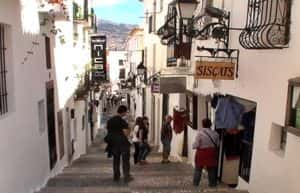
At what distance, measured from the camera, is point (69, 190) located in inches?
366

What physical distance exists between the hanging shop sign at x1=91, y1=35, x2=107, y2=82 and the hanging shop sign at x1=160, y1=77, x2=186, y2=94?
40.9ft

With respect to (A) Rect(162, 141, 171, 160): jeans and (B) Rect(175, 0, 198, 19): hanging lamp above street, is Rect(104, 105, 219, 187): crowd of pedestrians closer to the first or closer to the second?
(B) Rect(175, 0, 198, 19): hanging lamp above street

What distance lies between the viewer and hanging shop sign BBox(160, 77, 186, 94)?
15461 millimetres

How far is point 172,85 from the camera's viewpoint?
15.6 meters

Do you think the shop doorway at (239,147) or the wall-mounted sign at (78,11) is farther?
the wall-mounted sign at (78,11)

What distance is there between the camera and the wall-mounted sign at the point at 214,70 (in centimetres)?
845

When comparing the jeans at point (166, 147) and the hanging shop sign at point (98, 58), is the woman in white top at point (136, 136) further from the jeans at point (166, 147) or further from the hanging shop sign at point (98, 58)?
the hanging shop sign at point (98, 58)

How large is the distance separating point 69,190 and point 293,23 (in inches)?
215

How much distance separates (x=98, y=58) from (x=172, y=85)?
13.0 meters

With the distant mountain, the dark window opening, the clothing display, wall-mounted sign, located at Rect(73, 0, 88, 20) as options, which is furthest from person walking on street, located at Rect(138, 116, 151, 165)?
the distant mountain

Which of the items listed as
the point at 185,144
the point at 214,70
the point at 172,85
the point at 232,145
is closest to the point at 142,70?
the point at 172,85

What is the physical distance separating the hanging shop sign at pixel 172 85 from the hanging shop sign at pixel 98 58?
12.5 metres

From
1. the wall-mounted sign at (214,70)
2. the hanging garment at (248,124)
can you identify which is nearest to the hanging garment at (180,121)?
the hanging garment at (248,124)

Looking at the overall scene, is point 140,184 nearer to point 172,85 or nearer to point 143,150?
point 143,150
